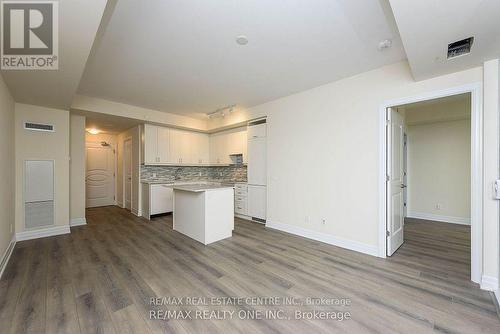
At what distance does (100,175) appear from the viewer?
6902mm

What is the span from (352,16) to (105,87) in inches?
153

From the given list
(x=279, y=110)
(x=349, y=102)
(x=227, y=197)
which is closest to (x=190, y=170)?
(x=227, y=197)

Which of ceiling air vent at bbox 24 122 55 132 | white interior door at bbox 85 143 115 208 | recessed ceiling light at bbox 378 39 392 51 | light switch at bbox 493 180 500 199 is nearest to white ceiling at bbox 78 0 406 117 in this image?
recessed ceiling light at bbox 378 39 392 51

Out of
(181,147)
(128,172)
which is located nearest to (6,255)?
(128,172)

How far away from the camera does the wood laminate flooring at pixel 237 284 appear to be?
1695 mm

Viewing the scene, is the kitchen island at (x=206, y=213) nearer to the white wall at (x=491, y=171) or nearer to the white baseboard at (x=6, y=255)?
the white baseboard at (x=6, y=255)

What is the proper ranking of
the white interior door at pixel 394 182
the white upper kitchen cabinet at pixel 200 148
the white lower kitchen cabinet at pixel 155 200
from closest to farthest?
1. the white interior door at pixel 394 182
2. the white lower kitchen cabinet at pixel 155 200
3. the white upper kitchen cabinet at pixel 200 148

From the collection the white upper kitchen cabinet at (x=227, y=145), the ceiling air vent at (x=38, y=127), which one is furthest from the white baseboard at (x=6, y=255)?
the white upper kitchen cabinet at (x=227, y=145)

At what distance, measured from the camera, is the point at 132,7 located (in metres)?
1.86

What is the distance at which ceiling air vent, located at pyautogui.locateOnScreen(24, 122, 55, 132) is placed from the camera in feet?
12.1

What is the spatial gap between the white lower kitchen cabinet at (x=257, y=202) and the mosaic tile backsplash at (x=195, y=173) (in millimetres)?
789

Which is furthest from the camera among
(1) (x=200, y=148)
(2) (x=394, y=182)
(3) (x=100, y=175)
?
(3) (x=100, y=175)

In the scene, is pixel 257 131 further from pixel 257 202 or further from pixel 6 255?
pixel 6 255

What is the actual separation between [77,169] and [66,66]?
307 cm
